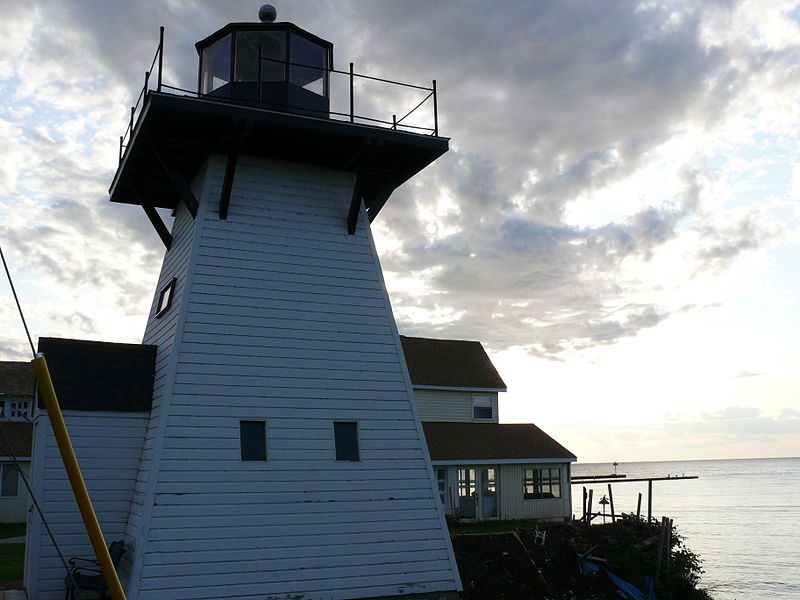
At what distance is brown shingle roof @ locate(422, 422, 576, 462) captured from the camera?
29.8 meters

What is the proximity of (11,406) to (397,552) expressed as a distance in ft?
79.5

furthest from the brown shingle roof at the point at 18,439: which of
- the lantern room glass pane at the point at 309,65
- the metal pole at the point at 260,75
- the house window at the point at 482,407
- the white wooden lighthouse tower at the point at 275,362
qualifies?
the lantern room glass pane at the point at 309,65

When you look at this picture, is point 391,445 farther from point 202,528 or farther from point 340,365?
point 202,528

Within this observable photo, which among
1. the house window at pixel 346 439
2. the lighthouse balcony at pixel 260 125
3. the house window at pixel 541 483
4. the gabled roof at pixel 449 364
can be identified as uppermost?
the lighthouse balcony at pixel 260 125

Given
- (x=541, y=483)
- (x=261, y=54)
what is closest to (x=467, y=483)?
(x=541, y=483)

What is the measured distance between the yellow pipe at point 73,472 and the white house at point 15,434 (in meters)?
22.3

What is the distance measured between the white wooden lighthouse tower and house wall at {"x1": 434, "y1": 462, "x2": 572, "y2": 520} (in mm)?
16038

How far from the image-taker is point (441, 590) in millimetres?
13188

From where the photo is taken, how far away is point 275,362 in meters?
13.6

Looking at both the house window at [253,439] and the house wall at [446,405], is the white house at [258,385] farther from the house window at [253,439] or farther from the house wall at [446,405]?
the house wall at [446,405]

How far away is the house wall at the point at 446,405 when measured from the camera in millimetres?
31844

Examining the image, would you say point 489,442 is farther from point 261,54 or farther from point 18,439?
point 261,54

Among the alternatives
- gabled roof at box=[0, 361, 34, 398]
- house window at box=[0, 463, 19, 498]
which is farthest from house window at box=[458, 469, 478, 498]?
gabled roof at box=[0, 361, 34, 398]

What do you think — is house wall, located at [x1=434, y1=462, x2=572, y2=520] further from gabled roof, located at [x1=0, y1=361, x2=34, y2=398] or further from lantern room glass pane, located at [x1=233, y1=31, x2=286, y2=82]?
lantern room glass pane, located at [x1=233, y1=31, x2=286, y2=82]
